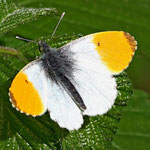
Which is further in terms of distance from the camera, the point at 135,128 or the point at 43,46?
the point at 135,128

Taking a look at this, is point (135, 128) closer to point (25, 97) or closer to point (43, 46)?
point (43, 46)

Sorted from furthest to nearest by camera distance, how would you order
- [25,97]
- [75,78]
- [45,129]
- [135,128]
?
[135,128]
[75,78]
[45,129]
[25,97]

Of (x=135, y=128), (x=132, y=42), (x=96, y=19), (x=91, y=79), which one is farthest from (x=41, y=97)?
(x=135, y=128)

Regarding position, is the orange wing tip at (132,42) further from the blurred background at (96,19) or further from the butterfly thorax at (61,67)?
the blurred background at (96,19)

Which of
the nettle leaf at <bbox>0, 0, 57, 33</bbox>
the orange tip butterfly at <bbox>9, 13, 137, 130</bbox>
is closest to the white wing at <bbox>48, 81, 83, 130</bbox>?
the orange tip butterfly at <bbox>9, 13, 137, 130</bbox>

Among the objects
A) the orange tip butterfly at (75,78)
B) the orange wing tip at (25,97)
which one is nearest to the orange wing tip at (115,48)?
the orange tip butterfly at (75,78)

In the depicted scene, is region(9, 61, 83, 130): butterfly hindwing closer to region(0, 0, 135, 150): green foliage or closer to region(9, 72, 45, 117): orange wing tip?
region(9, 72, 45, 117): orange wing tip

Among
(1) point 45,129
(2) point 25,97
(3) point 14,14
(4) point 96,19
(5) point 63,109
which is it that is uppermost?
(3) point 14,14
